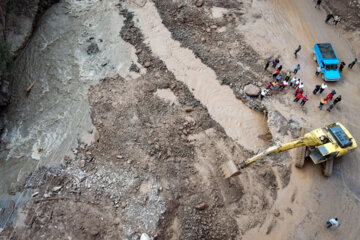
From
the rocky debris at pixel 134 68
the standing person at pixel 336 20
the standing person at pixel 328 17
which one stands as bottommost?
the rocky debris at pixel 134 68

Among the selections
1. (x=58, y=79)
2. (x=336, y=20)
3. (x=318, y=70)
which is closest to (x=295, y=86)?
(x=318, y=70)

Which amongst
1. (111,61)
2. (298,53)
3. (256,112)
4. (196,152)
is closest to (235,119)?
(256,112)

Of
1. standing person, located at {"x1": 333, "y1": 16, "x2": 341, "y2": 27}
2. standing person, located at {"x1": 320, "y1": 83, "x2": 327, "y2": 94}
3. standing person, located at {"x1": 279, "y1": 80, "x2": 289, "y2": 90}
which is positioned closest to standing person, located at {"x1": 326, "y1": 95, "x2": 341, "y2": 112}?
standing person, located at {"x1": 320, "y1": 83, "x2": 327, "y2": 94}

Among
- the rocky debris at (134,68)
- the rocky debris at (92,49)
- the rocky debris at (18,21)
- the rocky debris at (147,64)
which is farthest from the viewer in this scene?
the rocky debris at (92,49)

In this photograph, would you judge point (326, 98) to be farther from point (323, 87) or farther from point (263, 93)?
point (263, 93)

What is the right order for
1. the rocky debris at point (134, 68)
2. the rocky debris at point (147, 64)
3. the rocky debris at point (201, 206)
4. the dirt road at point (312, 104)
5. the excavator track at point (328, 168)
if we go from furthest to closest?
the rocky debris at point (147, 64), the rocky debris at point (134, 68), the excavator track at point (328, 168), the dirt road at point (312, 104), the rocky debris at point (201, 206)

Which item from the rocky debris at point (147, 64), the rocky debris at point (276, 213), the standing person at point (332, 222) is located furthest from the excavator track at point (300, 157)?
the rocky debris at point (147, 64)

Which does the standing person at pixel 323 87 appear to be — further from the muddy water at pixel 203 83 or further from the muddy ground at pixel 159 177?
the muddy water at pixel 203 83

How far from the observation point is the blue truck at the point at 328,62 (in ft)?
53.6

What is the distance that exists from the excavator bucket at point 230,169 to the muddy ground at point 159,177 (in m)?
0.51

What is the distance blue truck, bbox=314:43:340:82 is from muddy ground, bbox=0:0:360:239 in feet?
9.80

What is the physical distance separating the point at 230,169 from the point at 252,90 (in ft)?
18.3

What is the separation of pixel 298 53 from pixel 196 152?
9671mm

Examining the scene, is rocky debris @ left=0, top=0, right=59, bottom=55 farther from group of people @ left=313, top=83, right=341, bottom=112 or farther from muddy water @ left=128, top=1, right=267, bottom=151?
group of people @ left=313, top=83, right=341, bottom=112
